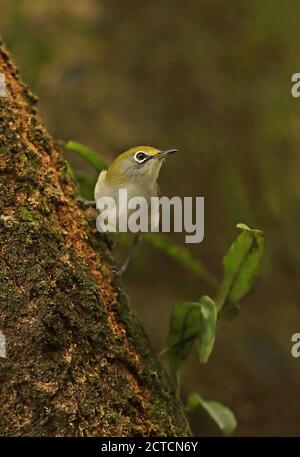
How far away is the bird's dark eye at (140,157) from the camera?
2561 millimetres

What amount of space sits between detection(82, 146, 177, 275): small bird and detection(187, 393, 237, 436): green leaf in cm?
60

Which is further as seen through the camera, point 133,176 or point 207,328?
point 133,176

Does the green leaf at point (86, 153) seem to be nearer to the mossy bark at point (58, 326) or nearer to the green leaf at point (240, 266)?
the mossy bark at point (58, 326)

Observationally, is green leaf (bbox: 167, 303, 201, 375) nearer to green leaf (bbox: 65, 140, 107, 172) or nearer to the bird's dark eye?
the bird's dark eye

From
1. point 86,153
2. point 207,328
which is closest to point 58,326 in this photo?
point 207,328

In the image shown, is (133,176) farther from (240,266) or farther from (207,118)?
(207,118)

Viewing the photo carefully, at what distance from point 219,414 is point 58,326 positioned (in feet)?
3.49

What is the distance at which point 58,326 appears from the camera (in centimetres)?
166

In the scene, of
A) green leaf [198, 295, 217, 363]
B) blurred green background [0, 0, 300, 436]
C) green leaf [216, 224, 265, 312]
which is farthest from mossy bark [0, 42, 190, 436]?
blurred green background [0, 0, 300, 436]

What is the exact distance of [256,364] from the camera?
4.41 meters

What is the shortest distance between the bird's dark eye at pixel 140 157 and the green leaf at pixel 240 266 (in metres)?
0.55

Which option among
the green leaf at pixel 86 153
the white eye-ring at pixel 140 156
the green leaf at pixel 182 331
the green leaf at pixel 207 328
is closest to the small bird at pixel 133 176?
the white eye-ring at pixel 140 156

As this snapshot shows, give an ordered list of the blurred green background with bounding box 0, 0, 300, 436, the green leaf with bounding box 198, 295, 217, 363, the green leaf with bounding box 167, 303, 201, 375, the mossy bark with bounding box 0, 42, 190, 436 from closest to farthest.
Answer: the mossy bark with bounding box 0, 42, 190, 436 → the green leaf with bounding box 198, 295, 217, 363 → the green leaf with bounding box 167, 303, 201, 375 → the blurred green background with bounding box 0, 0, 300, 436

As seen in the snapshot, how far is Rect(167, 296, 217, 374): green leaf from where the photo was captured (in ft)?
6.98
